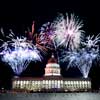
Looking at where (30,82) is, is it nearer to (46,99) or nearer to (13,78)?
(13,78)

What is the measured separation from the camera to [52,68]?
12662 cm

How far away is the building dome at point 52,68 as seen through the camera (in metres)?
126

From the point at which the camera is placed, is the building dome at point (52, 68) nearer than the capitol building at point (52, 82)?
No

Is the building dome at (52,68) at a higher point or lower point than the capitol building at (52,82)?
higher

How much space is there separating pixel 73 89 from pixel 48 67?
40.0 feet

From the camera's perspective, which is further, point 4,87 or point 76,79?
point 76,79

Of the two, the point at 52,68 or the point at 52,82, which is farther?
the point at 52,68

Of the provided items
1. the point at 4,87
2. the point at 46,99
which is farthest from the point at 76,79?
the point at 46,99

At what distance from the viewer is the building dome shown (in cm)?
12618

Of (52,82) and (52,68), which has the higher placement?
(52,68)

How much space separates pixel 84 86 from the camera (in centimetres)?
12281

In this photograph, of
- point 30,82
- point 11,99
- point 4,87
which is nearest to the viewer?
point 11,99

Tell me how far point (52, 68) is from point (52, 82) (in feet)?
15.0

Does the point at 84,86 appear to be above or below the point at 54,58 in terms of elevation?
below
